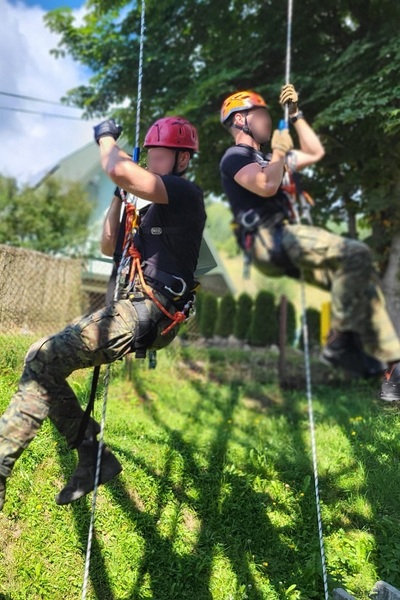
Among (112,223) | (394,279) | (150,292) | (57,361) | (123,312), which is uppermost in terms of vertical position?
(394,279)

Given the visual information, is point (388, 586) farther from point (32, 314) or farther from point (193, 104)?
point (193, 104)

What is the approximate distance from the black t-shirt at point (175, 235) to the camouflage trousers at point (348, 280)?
0.68m

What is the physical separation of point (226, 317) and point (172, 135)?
1316 centimetres

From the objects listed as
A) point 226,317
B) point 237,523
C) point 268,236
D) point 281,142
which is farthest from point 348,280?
point 226,317

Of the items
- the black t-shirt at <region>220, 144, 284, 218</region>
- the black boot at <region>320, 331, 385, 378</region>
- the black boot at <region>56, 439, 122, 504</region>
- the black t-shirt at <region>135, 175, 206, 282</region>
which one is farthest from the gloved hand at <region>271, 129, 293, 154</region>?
the black boot at <region>56, 439, 122, 504</region>

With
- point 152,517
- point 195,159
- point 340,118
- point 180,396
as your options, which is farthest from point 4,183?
point 152,517

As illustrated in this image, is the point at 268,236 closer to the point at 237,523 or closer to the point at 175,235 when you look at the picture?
the point at 175,235

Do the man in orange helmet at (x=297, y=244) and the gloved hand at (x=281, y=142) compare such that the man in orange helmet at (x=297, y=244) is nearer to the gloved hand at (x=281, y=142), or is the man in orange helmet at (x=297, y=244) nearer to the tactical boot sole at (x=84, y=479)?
the gloved hand at (x=281, y=142)

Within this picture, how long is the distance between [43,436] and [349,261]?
3749 mm

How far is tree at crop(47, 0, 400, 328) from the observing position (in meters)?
7.88

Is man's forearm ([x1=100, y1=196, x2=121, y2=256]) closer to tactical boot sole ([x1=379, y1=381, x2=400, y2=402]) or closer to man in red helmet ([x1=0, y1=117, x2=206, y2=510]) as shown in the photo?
man in red helmet ([x1=0, y1=117, x2=206, y2=510])

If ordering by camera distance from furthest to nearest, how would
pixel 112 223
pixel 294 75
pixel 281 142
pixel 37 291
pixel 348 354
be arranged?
1. pixel 294 75
2. pixel 37 291
3. pixel 112 223
4. pixel 281 142
5. pixel 348 354

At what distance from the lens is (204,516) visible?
17.1 feet

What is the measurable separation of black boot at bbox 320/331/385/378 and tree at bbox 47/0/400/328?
5110mm
